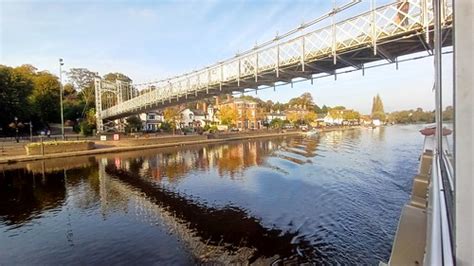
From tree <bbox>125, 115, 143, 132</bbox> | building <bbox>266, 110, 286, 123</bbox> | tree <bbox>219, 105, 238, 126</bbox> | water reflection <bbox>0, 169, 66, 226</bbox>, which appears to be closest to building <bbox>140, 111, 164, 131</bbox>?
tree <bbox>125, 115, 143, 132</bbox>

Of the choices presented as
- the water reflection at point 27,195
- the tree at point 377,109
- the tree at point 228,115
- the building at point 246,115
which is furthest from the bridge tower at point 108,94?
the tree at point 377,109

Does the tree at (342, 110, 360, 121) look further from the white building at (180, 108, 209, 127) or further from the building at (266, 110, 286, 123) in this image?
the white building at (180, 108, 209, 127)

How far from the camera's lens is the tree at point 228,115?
2955 inches

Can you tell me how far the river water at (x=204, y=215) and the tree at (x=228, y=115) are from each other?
50.1m

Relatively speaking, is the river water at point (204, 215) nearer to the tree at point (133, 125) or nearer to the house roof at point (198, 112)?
the tree at point (133, 125)

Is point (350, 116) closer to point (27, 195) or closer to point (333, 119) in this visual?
point (333, 119)

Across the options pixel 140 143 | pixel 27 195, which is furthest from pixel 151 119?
pixel 27 195

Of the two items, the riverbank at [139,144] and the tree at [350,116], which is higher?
the tree at [350,116]

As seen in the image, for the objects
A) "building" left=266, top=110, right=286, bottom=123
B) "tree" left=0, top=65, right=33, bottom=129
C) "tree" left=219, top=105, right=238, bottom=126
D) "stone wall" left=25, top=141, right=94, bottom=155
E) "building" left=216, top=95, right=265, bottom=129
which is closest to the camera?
"stone wall" left=25, top=141, right=94, bottom=155

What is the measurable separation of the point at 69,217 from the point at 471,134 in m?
15.2

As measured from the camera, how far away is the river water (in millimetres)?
9422

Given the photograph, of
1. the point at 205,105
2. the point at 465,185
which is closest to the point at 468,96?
the point at 465,185

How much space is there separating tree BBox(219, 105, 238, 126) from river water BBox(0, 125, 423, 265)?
50.1 meters

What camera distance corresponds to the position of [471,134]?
130cm
